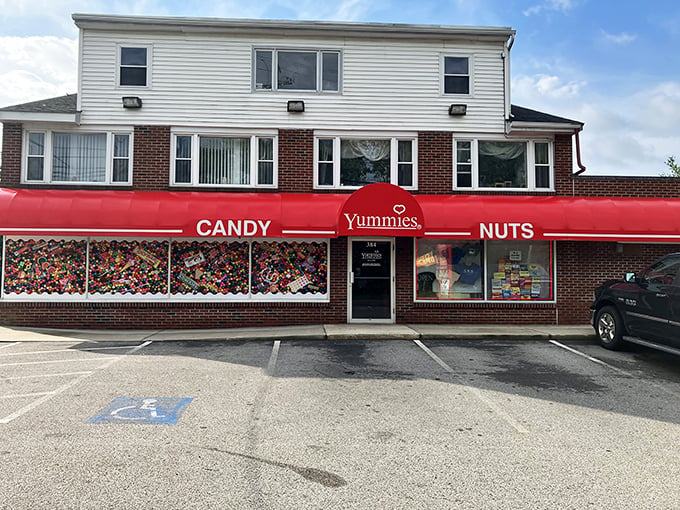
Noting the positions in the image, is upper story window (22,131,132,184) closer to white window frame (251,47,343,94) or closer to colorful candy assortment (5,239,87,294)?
colorful candy assortment (5,239,87,294)

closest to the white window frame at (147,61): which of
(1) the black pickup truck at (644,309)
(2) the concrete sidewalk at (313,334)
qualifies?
(2) the concrete sidewalk at (313,334)

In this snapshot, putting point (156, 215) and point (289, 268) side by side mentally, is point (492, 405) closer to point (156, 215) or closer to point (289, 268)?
point (289, 268)

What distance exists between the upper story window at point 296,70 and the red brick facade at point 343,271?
4.75ft

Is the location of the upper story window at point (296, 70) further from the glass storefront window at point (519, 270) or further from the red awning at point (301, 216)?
the glass storefront window at point (519, 270)

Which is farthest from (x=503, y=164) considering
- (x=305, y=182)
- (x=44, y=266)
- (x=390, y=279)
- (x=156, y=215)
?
(x=44, y=266)

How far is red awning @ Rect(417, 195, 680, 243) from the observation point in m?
10.5

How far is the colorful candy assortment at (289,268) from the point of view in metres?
11.4

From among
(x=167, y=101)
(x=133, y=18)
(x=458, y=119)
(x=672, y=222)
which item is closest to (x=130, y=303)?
(x=167, y=101)

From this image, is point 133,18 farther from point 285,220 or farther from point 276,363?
point 276,363

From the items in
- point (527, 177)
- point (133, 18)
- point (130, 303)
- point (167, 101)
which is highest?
point (133, 18)

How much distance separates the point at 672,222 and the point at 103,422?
12.5 m

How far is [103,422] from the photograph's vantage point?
477 cm

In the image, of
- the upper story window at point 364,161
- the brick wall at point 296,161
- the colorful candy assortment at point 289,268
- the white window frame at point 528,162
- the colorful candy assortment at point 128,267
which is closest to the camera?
the colorful candy assortment at point 128,267

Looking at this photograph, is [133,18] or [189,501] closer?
[189,501]
